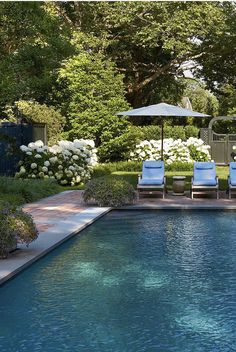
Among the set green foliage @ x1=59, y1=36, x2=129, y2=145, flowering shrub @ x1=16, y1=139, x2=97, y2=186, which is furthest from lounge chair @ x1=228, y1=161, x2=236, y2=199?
green foliage @ x1=59, y1=36, x2=129, y2=145

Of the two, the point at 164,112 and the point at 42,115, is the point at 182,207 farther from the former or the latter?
the point at 42,115

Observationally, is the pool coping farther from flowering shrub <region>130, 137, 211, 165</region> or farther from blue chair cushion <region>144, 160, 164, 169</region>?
flowering shrub <region>130, 137, 211, 165</region>

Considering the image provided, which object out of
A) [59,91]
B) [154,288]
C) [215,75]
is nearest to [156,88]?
[215,75]

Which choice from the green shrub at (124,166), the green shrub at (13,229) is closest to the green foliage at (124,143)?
the green shrub at (124,166)

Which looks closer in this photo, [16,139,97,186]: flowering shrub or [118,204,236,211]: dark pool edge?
[118,204,236,211]: dark pool edge

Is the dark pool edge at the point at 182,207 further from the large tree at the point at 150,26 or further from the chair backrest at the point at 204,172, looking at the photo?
the large tree at the point at 150,26

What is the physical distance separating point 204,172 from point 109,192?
3388 millimetres

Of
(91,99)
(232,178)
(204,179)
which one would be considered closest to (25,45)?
(204,179)

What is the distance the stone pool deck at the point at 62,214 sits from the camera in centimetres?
799

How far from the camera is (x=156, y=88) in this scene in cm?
3819

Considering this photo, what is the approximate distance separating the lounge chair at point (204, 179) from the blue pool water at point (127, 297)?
15.9 feet

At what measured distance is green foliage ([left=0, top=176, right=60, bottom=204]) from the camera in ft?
47.8

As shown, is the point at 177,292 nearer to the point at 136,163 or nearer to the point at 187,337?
the point at 187,337

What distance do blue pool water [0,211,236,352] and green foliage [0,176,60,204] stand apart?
4390mm
